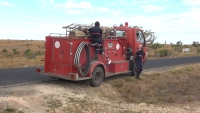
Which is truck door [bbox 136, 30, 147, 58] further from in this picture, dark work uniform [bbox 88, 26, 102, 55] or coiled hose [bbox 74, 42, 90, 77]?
coiled hose [bbox 74, 42, 90, 77]

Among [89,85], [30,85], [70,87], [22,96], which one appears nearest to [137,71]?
[89,85]

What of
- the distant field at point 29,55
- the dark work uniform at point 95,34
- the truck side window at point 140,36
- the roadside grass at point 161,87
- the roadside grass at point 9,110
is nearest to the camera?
the roadside grass at point 9,110

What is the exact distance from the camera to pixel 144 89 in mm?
12812

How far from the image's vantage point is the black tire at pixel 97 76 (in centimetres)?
1121

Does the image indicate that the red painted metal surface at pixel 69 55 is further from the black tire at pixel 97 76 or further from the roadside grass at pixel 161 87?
the roadside grass at pixel 161 87

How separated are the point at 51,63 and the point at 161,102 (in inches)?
192

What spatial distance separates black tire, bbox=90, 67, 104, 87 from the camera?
11.2 meters

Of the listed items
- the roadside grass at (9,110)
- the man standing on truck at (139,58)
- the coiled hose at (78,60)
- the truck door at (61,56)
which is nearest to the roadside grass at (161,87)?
the man standing on truck at (139,58)

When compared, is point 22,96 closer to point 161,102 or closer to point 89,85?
point 89,85

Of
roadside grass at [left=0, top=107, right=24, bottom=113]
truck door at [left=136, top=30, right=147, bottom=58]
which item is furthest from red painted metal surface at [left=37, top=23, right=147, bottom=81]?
roadside grass at [left=0, top=107, right=24, bottom=113]

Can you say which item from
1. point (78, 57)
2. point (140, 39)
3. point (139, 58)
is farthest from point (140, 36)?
point (78, 57)

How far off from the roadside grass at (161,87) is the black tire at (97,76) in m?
1.23

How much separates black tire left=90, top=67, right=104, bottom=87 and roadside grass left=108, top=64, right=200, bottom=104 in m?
1.23

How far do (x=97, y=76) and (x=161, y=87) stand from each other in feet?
13.8
